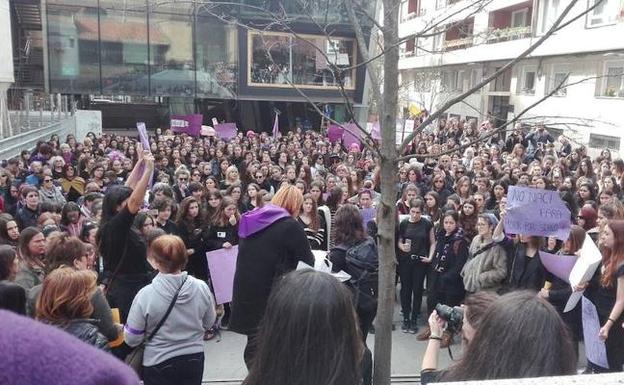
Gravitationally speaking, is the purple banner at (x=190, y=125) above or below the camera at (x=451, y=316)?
above

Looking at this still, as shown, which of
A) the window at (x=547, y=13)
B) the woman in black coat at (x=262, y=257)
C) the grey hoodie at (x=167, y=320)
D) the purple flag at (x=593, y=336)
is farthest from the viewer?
the window at (x=547, y=13)

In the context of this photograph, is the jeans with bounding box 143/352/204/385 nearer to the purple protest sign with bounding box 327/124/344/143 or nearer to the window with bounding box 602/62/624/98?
the purple protest sign with bounding box 327/124/344/143

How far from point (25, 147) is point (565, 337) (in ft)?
53.9

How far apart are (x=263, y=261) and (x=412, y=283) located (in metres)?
3.20

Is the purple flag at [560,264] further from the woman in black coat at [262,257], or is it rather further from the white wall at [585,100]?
the white wall at [585,100]

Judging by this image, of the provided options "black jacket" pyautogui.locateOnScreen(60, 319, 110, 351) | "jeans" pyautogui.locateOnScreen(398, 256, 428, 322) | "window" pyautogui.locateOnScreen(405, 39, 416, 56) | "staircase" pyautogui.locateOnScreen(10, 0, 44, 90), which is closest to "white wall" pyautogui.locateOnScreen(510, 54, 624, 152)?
"window" pyautogui.locateOnScreen(405, 39, 416, 56)

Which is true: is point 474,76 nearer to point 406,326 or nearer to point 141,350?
point 406,326

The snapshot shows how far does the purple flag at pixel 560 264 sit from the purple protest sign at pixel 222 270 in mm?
3093

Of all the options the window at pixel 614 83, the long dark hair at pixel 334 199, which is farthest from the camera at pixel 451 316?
the window at pixel 614 83

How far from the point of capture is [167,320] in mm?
3488

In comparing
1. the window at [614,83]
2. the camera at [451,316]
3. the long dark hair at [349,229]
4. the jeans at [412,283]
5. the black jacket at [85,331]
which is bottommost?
the jeans at [412,283]

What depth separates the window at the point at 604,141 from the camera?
2049 cm

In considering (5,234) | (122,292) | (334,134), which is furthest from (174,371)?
(334,134)

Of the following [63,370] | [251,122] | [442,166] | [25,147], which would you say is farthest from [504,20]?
[63,370]
